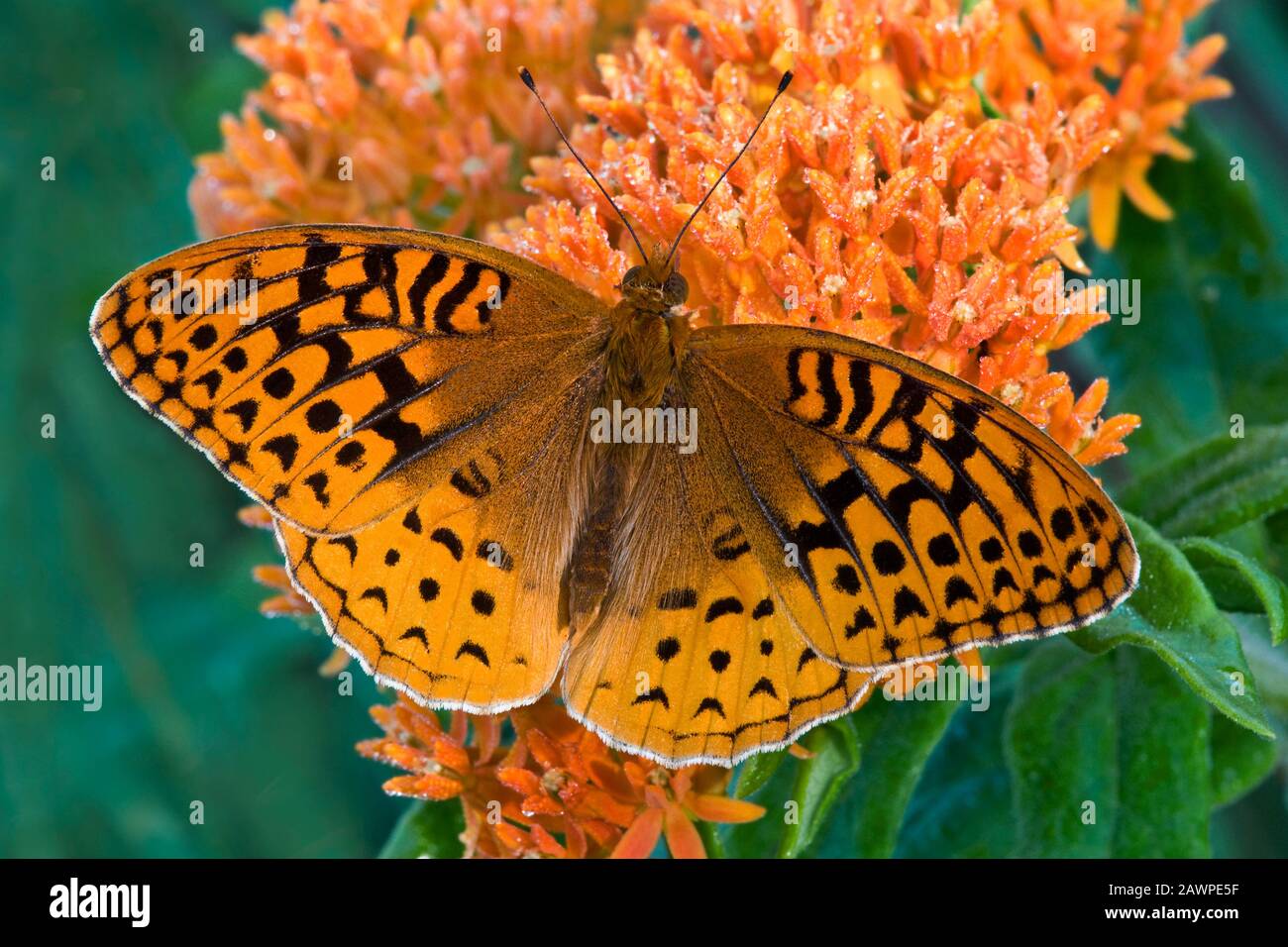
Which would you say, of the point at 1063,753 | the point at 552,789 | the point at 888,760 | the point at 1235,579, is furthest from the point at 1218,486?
the point at 552,789

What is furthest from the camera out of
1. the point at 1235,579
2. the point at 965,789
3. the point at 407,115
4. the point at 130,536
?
the point at 130,536

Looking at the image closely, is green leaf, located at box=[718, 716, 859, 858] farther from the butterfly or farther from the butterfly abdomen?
the butterfly abdomen

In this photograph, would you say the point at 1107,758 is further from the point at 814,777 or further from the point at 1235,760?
the point at 814,777

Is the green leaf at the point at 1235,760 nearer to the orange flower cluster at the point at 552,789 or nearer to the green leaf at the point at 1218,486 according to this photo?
the green leaf at the point at 1218,486

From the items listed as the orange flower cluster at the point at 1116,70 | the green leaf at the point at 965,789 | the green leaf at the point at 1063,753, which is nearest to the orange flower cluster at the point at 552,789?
the green leaf at the point at 1063,753

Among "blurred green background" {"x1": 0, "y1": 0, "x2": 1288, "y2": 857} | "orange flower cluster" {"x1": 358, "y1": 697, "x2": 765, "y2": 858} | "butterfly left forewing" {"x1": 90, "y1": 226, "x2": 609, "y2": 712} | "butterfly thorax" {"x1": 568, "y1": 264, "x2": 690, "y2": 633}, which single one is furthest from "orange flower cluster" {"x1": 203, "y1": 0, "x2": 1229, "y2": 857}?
"blurred green background" {"x1": 0, "y1": 0, "x2": 1288, "y2": 857}

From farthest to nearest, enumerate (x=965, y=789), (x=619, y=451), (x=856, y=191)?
(x=965, y=789) < (x=619, y=451) < (x=856, y=191)

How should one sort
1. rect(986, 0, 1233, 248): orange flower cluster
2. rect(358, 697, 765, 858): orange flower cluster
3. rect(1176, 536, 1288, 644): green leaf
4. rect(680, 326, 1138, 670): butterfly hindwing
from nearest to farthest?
rect(680, 326, 1138, 670): butterfly hindwing, rect(1176, 536, 1288, 644): green leaf, rect(358, 697, 765, 858): orange flower cluster, rect(986, 0, 1233, 248): orange flower cluster
